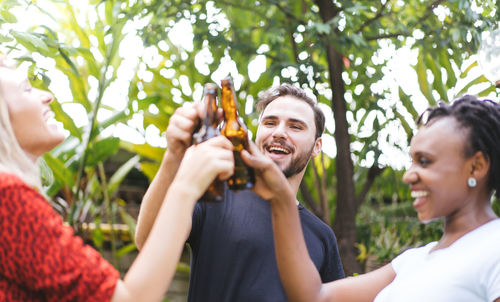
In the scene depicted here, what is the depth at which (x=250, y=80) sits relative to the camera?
3842mm

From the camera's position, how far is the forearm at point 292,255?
115 centimetres

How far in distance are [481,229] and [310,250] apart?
0.65 metres

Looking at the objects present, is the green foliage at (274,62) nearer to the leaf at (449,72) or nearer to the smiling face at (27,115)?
the leaf at (449,72)

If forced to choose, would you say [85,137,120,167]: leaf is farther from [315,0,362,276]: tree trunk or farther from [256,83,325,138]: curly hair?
[256,83,325,138]: curly hair

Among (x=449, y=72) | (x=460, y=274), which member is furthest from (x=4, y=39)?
(x=449, y=72)

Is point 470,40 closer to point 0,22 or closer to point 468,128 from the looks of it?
point 468,128

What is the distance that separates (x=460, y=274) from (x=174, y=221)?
1.65 feet

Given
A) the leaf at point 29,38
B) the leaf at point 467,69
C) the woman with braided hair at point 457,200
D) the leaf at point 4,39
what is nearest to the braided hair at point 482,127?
the woman with braided hair at point 457,200

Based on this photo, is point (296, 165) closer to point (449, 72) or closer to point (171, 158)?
point (171, 158)

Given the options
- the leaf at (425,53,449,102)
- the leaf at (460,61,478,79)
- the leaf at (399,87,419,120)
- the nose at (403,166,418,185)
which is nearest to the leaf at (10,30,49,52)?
the nose at (403,166,418,185)

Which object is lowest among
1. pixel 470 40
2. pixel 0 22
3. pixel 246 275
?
pixel 246 275

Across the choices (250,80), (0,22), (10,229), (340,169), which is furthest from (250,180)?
(250,80)

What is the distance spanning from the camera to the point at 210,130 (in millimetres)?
996

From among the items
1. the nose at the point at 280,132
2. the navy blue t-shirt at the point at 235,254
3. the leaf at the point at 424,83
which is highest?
the leaf at the point at 424,83
